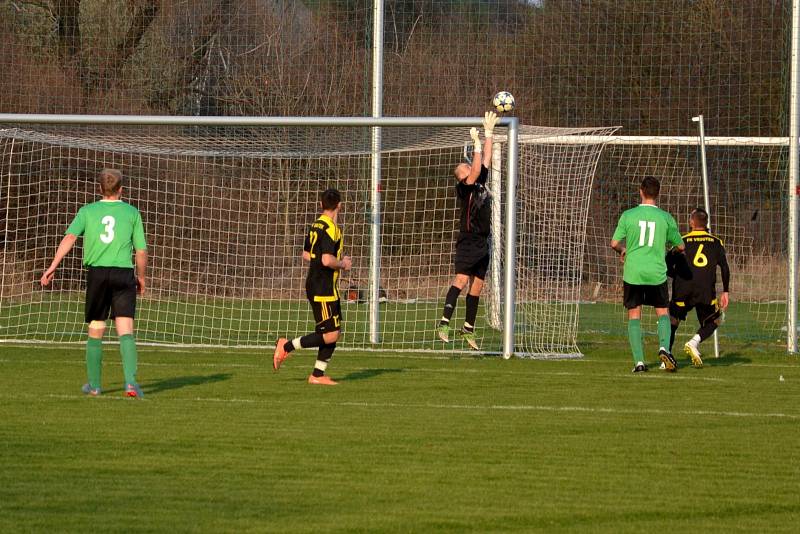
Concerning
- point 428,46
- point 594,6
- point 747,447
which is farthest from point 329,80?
point 747,447

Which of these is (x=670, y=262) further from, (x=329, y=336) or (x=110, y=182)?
(x=110, y=182)

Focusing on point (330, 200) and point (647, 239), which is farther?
point (647, 239)

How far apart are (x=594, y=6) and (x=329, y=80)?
4.19 m

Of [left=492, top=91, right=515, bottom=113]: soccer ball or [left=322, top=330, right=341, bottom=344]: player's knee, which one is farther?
[left=492, top=91, right=515, bottom=113]: soccer ball

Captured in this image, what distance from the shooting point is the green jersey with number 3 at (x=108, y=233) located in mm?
10062

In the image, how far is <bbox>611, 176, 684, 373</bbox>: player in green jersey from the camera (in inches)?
500

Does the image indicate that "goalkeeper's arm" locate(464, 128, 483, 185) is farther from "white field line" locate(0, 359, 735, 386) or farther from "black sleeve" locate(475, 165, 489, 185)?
"white field line" locate(0, 359, 735, 386)

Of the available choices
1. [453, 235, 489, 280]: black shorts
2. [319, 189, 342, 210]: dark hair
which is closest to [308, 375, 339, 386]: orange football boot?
[319, 189, 342, 210]: dark hair

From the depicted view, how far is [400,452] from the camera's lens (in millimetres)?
7809

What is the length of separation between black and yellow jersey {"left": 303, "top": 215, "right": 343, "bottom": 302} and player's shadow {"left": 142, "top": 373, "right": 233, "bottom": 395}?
1.32 meters

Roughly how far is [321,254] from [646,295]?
3.62m

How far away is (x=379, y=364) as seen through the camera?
13.7m

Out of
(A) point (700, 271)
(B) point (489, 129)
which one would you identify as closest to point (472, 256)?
(B) point (489, 129)

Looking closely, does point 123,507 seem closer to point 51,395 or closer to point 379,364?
point 51,395
